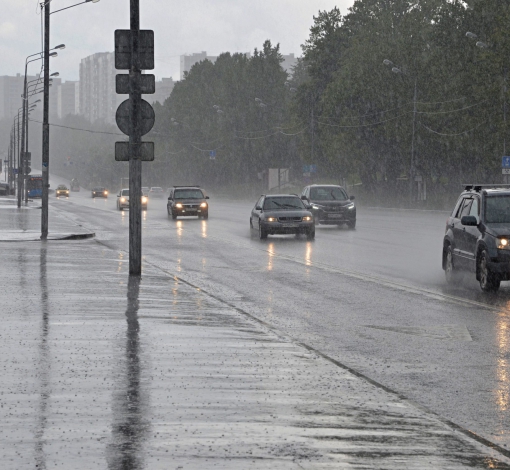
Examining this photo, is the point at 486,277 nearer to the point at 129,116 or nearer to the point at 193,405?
the point at 129,116

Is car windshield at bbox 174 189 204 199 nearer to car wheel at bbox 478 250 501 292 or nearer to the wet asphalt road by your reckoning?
the wet asphalt road

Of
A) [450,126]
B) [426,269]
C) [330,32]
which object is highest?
[330,32]

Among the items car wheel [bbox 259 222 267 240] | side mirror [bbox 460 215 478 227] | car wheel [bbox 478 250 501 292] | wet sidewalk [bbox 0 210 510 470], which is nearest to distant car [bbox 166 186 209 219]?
car wheel [bbox 259 222 267 240]

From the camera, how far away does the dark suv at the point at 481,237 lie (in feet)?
57.5

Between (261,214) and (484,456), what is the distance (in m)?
28.7

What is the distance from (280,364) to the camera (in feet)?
34.3

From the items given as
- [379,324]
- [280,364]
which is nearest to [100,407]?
[280,364]

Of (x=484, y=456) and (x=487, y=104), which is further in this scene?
(x=487, y=104)

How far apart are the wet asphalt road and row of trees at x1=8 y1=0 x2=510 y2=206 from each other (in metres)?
34.4

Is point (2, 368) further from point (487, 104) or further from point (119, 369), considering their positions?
point (487, 104)

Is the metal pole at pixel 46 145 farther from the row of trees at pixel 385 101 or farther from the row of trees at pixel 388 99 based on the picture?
→ the row of trees at pixel 388 99

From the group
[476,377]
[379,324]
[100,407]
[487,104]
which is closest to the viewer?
[100,407]

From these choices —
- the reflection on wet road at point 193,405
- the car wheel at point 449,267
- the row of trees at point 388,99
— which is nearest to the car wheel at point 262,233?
the car wheel at point 449,267

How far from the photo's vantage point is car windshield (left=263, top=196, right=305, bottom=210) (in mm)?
36219
